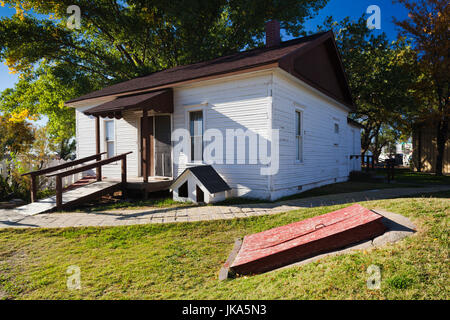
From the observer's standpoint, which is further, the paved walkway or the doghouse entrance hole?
the doghouse entrance hole

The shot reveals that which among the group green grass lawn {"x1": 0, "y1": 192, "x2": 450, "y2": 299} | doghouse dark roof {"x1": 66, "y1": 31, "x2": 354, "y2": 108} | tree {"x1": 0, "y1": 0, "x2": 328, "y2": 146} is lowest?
green grass lawn {"x1": 0, "y1": 192, "x2": 450, "y2": 299}

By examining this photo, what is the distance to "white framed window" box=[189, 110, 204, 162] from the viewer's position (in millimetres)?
9328

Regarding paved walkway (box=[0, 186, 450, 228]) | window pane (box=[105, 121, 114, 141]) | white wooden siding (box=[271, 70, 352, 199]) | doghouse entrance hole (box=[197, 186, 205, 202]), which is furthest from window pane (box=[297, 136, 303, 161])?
window pane (box=[105, 121, 114, 141])

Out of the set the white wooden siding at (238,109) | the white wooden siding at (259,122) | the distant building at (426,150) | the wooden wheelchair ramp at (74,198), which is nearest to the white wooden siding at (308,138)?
the white wooden siding at (259,122)

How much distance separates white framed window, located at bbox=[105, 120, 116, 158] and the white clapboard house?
0.04m

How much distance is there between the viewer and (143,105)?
8461 mm

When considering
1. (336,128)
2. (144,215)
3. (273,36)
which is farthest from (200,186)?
(336,128)

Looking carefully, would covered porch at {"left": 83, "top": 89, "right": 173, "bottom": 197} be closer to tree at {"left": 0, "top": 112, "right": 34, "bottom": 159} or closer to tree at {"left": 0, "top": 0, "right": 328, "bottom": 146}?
tree at {"left": 0, "top": 112, "right": 34, "bottom": 159}

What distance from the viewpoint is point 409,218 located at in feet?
13.3

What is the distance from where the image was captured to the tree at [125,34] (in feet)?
56.1

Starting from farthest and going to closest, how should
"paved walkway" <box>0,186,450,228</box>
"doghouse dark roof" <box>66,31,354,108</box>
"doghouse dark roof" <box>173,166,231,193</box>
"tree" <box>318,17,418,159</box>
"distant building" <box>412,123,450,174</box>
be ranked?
"distant building" <box>412,123,450,174</box>, "tree" <box>318,17,418,159</box>, "doghouse dark roof" <box>66,31,354,108</box>, "doghouse dark roof" <box>173,166,231,193</box>, "paved walkway" <box>0,186,450,228</box>

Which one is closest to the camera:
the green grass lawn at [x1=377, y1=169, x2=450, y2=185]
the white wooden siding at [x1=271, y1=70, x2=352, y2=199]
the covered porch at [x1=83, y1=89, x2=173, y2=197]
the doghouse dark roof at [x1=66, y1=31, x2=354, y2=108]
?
the doghouse dark roof at [x1=66, y1=31, x2=354, y2=108]

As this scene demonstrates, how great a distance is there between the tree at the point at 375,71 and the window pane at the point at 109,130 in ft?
56.3
